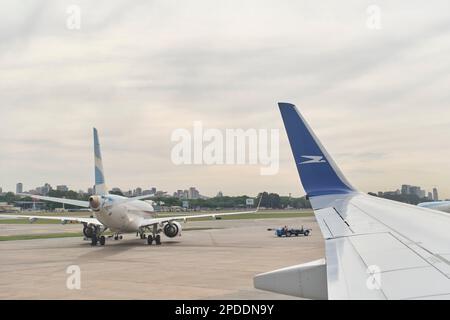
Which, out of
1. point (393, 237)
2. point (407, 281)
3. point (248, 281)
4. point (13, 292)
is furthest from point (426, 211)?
point (13, 292)

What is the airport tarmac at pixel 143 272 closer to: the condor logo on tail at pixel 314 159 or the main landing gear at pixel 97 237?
the main landing gear at pixel 97 237

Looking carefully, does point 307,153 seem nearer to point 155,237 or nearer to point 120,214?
point 120,214

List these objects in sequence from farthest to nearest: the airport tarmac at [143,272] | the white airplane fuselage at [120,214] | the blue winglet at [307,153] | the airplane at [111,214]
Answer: the white airplane fuselage at [120,214], the airplane at [111,214], the airport tarmac at [143,272], the blue winglet at [307,153]

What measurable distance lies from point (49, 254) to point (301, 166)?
23537mm

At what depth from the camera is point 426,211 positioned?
25.0ft

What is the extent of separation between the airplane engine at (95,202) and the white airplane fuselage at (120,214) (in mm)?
355

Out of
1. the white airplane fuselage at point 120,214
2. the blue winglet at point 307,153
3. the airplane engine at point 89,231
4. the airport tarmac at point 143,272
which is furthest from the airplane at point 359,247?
the airplane engine at point 89,231

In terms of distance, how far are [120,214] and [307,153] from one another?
86.6 feet

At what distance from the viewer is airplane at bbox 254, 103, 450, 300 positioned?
11.8ft

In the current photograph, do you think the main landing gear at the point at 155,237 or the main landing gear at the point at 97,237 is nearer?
the main landing gear at the point at 97,237

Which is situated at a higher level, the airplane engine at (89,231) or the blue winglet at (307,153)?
the blue winglet at (307,153)

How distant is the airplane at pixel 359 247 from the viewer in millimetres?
3596

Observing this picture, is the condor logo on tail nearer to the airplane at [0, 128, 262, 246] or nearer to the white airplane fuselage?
the airplane at [0, 128, 262, 246]

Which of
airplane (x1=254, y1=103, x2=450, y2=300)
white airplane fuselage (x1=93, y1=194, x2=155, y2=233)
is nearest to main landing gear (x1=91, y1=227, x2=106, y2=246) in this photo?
white airplane fuselage (x1=93, y1=194, x2=155, y2=233)
